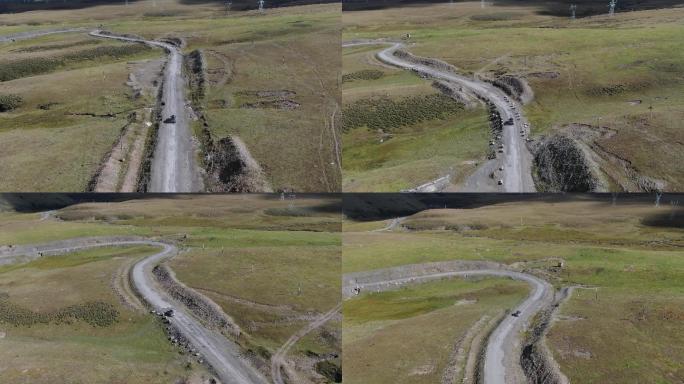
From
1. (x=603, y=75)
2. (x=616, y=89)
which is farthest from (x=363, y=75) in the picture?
(x=616, y=89)

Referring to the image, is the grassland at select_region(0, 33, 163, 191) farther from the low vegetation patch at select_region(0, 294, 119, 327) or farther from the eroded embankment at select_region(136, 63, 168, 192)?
Result: the low vegetation patch at select_region(0, 294, 119, 327)

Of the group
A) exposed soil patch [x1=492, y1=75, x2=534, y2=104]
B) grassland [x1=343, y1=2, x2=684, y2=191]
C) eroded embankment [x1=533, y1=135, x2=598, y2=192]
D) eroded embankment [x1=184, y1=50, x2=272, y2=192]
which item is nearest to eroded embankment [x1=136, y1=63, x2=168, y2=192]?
eroded embankment [x1=184, y1=50, x2=272, y2=192]

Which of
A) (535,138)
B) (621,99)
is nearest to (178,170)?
(535,138)

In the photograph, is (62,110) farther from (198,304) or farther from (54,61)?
(198,304)

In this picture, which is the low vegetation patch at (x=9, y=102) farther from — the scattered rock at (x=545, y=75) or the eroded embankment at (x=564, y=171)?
the scattered rock at (x=545, y=75)

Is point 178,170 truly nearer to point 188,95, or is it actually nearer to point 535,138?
point 188,95

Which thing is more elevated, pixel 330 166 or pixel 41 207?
pixel 330 166
